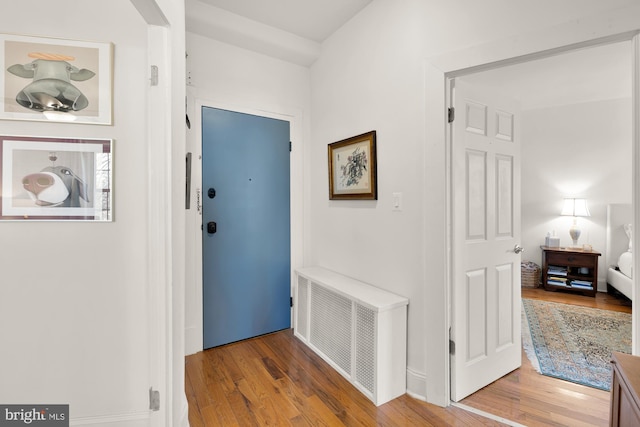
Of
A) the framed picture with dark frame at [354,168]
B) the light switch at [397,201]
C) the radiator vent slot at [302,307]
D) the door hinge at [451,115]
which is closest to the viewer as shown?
the door hinge at [451,115]

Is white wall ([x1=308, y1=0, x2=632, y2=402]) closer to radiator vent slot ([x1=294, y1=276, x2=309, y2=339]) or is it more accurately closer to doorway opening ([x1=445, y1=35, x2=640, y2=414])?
doorway opening ([x1=445, y1=35, x2=640, y2=414])

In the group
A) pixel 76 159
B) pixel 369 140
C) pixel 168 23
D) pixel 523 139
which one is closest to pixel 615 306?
pixel 523 139

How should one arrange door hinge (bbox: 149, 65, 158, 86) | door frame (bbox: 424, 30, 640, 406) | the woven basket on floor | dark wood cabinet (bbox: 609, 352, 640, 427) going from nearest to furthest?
dark wood cabinet (bbox: 609, 352, 640, 427) → door hinge (bbox: 149, 65, 158, 86) → door frame (bbox: 424, 30, 640, 406) → the woven basket on floor

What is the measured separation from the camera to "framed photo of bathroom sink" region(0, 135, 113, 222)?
1.44 m

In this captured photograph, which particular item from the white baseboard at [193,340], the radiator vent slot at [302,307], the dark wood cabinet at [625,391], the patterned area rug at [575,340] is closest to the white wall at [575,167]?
the patterned area rug at [575,340]

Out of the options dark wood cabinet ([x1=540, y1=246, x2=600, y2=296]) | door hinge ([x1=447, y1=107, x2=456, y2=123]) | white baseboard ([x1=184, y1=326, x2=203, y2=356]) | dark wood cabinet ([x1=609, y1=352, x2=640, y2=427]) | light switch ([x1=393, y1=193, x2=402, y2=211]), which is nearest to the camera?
dark wood cabinet ([x1=609, y1=352, x2=640, y2=427])

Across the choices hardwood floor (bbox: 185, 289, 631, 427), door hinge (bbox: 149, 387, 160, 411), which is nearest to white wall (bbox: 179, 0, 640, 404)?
hardwood floor (bbox: 185, 289, 631, 427)

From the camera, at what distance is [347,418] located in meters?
1.67

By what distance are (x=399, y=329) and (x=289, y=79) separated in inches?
93.9

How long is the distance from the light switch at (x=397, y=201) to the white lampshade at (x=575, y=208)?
364 centimetres

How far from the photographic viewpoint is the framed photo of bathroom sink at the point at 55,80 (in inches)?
56.1

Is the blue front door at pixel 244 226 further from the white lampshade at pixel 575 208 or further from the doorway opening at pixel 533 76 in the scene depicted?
the white lampshade at pixel 575 208

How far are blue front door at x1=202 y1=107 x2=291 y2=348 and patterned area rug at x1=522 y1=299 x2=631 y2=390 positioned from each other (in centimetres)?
218

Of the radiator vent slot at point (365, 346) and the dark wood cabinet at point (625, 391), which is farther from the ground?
the dark wood cabinet at point (625, 391)
